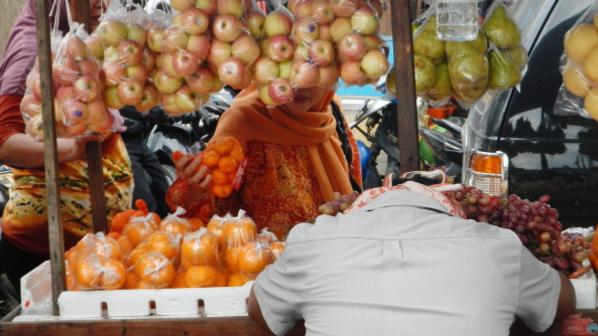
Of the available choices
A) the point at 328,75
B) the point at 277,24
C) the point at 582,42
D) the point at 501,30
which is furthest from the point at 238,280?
the point at 582,42

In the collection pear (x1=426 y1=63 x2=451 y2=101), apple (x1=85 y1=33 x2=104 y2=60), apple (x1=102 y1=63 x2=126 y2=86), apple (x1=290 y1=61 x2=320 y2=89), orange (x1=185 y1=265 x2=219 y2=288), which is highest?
apple (x1=85 y1=33 x2=104 y2=60)

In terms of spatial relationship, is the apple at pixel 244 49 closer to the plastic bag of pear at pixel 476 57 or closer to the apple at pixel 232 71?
the apple at pixel 232 71

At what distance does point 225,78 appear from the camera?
7.79 ft

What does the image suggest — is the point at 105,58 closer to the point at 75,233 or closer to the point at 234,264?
the point at 234,264

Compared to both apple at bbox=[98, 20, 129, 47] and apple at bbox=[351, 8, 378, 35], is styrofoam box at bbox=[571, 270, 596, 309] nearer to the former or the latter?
apple at bbox=[351, 8, 378, 35]

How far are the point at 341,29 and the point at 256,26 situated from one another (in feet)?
0.86

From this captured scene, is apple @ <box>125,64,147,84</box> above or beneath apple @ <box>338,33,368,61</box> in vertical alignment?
beneath

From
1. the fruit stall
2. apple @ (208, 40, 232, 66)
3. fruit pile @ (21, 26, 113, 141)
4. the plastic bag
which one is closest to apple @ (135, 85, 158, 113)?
the fruit stall

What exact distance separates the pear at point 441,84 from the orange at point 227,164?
2.94ft

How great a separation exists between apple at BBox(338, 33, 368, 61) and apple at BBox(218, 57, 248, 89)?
0.30m

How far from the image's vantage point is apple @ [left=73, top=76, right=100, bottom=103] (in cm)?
236

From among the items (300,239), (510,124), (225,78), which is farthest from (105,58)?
(510,124)

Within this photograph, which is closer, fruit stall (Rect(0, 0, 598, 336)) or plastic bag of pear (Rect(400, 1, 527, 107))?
fruit stall (Rect(0, 0, 598, 336))

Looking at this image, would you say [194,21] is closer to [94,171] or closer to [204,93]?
[204,93]
